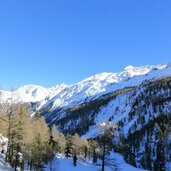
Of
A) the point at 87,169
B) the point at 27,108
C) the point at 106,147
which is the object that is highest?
the point at 27,108

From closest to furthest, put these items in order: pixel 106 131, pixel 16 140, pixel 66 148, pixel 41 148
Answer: pixel 106 131 < pixel 16 140 < pixel 41 148 < pixel 66 148

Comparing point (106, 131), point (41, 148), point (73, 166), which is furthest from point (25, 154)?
point (106, 131)

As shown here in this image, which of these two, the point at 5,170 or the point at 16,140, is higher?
the point at 16,140

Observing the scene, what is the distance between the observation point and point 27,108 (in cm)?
8419

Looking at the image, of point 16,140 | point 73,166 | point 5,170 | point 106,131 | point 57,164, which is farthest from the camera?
point 73,166

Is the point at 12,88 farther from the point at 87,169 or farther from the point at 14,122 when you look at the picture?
the point at 87,169

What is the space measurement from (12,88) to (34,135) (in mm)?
18216

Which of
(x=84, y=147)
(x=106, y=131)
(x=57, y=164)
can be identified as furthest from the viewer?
(x=84, y=147)

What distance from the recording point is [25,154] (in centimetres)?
8500

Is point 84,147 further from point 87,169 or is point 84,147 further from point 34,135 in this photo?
point 34,135

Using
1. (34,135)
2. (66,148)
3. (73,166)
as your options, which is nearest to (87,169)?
(73,166)

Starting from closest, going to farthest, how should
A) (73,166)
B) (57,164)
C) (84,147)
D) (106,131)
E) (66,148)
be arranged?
(106,131), (57,164), (73,166), (66,148), (84,147)

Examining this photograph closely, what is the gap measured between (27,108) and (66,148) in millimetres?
65130

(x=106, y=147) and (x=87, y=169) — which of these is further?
(x=87, y=169)
